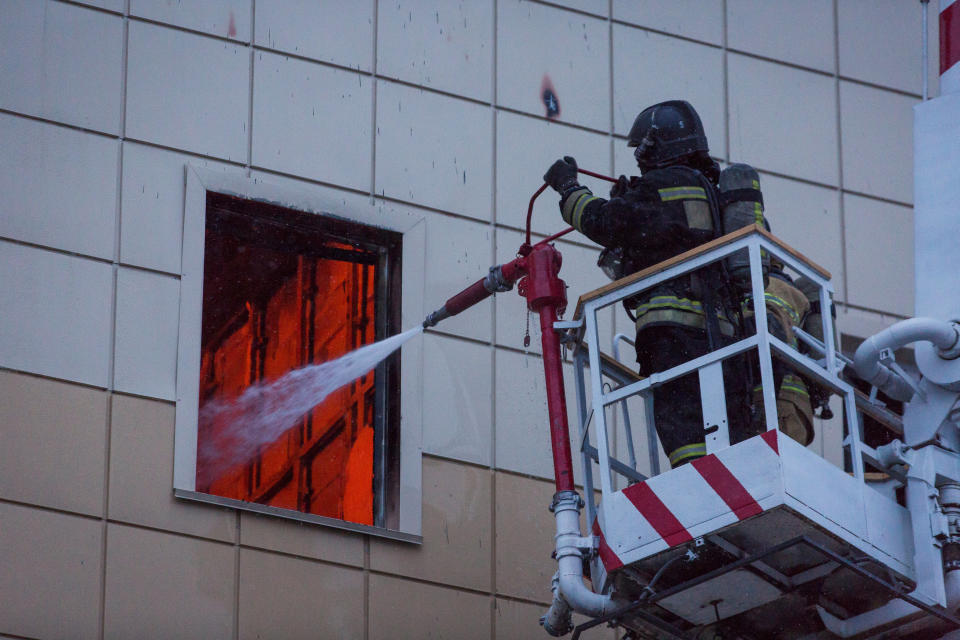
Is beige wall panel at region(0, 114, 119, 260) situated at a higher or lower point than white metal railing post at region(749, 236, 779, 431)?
higher

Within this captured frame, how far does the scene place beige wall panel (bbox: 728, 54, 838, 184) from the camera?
10.8 metres

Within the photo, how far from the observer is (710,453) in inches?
275

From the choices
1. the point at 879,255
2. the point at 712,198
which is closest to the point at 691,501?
the point at 712,198

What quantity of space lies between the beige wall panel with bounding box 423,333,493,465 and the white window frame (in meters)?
0.07

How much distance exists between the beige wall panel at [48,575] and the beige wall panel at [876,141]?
538 cm

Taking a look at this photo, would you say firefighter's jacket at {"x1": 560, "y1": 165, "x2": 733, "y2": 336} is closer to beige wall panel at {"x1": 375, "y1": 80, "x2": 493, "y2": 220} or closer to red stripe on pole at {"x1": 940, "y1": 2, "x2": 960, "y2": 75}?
red stripe on pole at {"x1": 940, "y1": 2, "x2": 960, "y2": 75}

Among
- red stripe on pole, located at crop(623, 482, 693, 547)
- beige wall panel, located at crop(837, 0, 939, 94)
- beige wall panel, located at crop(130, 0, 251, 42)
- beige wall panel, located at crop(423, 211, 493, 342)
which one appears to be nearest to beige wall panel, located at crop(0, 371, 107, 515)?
beige wall panel, located at crop(423, 211, 493, 342)

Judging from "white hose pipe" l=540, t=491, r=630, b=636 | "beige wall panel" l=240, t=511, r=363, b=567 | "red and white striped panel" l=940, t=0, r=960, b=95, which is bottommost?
"white hose pipe" l=540, t=491, r=630, b=636

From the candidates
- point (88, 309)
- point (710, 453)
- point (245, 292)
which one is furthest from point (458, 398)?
point (710, 453)

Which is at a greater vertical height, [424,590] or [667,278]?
[667,278]

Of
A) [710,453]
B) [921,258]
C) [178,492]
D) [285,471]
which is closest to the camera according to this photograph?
[710,453]

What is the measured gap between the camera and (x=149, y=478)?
8.34 m

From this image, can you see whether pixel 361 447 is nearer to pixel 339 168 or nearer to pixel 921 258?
pixel 339 168

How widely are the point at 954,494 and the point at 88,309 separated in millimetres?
4074
